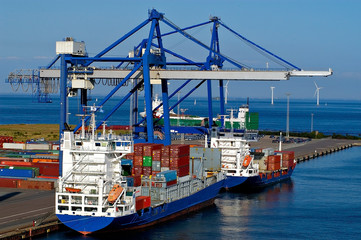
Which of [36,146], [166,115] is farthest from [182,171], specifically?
[36,146]

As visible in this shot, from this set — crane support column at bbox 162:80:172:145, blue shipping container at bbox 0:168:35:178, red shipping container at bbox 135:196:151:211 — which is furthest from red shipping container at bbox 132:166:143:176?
crane support column at bbox 162:80:172:145

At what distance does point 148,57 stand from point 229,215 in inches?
671

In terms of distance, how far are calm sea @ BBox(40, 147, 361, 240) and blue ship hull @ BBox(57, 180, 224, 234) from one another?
57 cm

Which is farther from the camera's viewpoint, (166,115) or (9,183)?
(166,115)

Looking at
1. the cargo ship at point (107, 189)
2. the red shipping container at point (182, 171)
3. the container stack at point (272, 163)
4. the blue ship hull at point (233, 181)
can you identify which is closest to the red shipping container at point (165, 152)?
the red shipping container at point (182, 171)

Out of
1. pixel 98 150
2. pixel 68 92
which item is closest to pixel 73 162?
pixel 98 150

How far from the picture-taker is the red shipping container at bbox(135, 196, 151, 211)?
40166mm

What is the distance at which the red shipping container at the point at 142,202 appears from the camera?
4017 centimetres

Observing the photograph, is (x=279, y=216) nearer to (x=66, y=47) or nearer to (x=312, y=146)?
(x=66, y=47)

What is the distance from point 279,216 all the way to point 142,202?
12.5 m

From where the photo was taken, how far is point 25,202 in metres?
44.8

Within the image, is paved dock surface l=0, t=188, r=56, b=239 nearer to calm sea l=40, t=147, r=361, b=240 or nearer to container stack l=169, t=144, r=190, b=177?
calm sea l=40, t=147, r=361, b=240

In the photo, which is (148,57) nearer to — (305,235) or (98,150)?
(98,150)

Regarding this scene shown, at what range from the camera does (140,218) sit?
40.9m
